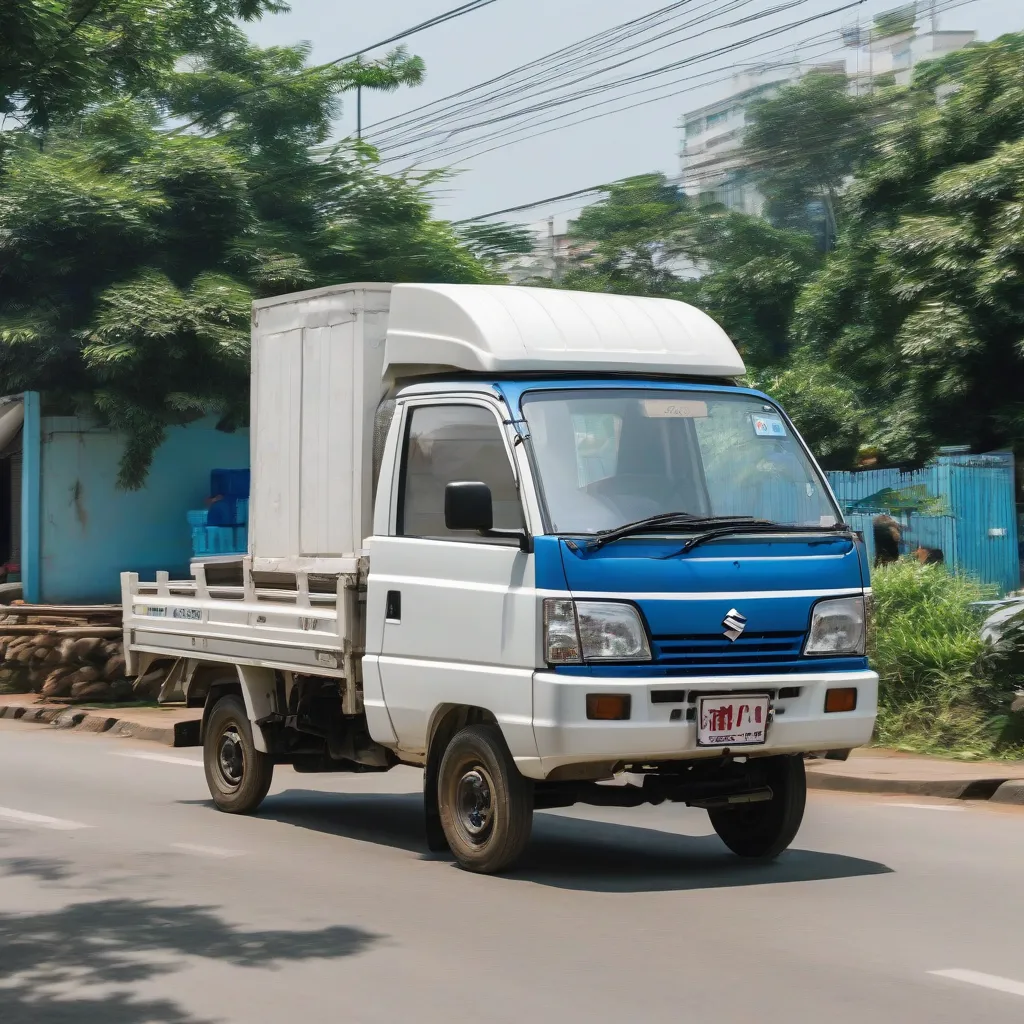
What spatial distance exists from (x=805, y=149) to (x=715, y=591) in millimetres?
70993

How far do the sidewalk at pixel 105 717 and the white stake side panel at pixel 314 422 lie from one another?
607 cm

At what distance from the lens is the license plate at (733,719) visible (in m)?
7.39

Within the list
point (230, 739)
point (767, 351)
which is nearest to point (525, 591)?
point (230, 739)

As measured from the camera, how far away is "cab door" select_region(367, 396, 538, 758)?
24.5 ft

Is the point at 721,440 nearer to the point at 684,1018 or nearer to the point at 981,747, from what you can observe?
the point at 684,1018

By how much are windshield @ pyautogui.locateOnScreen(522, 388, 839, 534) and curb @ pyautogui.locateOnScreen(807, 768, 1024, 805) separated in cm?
351

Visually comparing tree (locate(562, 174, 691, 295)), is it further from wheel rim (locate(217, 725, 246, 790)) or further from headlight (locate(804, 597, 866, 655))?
headlight (locate(804, 597, 866, 655))

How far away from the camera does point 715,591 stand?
24.4ft

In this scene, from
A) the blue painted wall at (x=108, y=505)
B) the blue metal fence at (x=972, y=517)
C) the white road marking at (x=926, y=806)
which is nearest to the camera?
the white road marking at (x=926, y=806)

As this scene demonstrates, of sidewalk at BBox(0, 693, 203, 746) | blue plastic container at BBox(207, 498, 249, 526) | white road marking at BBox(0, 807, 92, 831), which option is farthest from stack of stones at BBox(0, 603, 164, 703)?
white road marking at BBox(0, 807, 92, 831)

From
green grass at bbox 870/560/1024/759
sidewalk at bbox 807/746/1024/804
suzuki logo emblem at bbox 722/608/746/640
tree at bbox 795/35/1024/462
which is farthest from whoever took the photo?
tree at bbox 795/35/1024/462

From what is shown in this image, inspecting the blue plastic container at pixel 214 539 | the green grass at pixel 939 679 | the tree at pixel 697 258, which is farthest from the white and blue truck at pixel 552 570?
the tree at pixel 697 258

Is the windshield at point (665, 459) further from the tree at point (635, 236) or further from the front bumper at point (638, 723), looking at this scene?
the tree at point (635, 236)

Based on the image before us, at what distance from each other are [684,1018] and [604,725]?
6.75 feet
